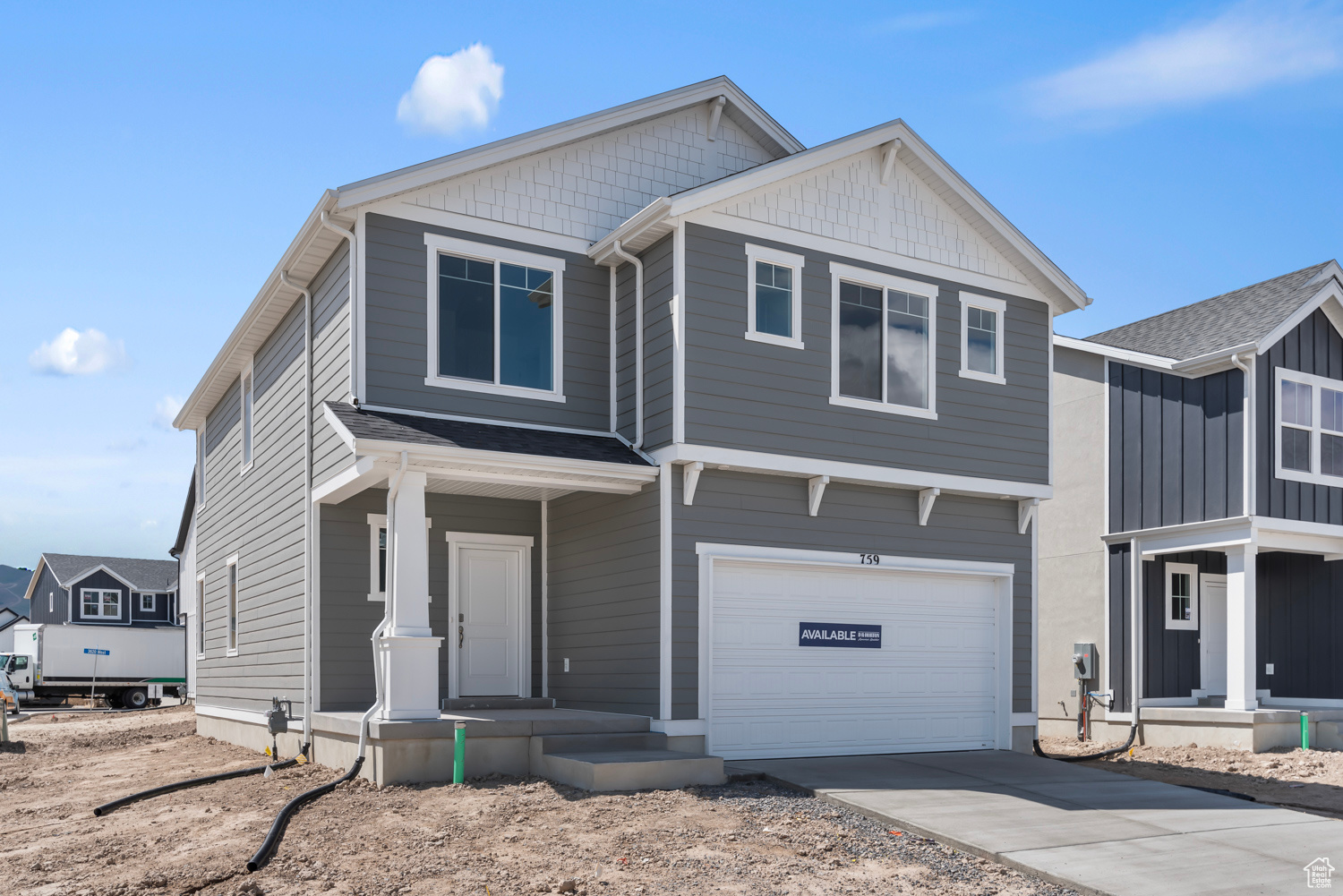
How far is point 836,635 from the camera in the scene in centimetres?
1391

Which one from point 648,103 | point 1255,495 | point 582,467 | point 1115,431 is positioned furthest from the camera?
point 1115,431

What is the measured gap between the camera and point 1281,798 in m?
13.2

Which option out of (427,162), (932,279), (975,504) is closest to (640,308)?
(427,162)

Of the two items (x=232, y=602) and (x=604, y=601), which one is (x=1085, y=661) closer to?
(x=604, y=601)

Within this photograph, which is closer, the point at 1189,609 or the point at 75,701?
the point at 1189,609

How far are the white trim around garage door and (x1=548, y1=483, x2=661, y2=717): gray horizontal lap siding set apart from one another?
55 centimetres

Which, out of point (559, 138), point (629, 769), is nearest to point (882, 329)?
point (559, 138)

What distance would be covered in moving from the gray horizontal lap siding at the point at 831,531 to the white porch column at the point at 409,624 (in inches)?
103

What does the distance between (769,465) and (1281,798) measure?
6.94 meters

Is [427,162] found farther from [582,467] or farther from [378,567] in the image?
[378,567]

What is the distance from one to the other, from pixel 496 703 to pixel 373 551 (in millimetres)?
2329

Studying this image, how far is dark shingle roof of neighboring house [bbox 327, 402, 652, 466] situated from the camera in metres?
11.8

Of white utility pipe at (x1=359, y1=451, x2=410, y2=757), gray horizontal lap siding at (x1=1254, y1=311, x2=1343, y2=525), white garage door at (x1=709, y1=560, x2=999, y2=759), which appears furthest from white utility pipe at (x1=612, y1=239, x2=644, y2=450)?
gray horizontal lap siding at (x1=1254, y1=311, x2=1343, y2=525)

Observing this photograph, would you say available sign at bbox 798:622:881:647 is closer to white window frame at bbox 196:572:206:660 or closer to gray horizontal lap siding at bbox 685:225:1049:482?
gray horizontal lap siding at bbox 685:225:1049:482
